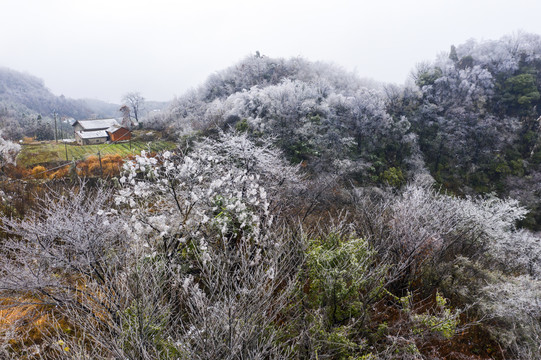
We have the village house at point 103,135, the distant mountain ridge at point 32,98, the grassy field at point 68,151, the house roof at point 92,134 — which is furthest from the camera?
the distant mountain ridge at point 32,98

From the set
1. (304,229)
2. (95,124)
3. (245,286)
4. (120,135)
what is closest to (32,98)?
(95,124)

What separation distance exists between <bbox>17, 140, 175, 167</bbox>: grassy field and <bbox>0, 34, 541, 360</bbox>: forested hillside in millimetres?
1935

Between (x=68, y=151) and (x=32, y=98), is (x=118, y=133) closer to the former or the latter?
(x=68, y=151)

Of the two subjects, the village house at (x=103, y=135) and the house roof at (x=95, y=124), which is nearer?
the village house at (x=103, y=135)

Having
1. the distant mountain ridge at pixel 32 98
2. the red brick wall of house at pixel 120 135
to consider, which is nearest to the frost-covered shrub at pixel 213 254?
the red brick wall of house at pixel 120 135

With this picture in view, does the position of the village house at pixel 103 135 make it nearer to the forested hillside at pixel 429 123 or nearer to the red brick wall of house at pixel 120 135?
the red brick wall of house at pixel 120 135

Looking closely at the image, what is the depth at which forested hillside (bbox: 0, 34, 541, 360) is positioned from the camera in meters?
4.85

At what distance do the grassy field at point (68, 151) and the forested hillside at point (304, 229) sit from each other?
194 cm

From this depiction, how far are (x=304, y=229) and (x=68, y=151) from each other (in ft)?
104

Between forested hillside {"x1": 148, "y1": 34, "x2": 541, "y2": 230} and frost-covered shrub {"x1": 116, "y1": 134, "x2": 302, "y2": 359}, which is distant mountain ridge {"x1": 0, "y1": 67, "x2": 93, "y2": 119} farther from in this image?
frost-covered shrub {"x1": 116, "y1": 134, "x2": 302, "y2": 359}

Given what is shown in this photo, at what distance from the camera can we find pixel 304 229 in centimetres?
997

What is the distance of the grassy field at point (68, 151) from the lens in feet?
87.6

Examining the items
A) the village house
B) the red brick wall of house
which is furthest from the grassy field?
the village house

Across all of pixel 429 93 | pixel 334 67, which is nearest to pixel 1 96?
pixel 334 67
